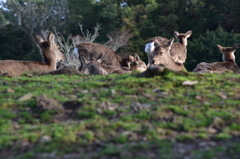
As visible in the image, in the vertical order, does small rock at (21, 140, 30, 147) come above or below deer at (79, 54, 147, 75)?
below

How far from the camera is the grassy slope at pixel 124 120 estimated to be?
17.2 ft

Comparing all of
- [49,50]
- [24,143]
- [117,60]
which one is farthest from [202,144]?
[117,60]

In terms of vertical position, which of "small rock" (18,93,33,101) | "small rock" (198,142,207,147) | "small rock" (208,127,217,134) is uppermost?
"small rock" (18,93,33,101)

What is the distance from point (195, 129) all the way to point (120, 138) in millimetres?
1213

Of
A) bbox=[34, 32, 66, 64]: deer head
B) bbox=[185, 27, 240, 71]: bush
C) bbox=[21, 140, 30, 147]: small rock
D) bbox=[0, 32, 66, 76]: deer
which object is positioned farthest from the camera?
bbox=[185, 27, 240, 71]: bush

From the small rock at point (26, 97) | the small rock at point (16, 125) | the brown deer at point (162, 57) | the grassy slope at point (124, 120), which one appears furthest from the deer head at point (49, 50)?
the small rock at point (16, 125)

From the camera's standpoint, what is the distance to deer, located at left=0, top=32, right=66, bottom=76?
13367 millimetres

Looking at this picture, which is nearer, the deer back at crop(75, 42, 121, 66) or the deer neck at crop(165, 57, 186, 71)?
the deer neck at crop(165, 57, 186, 71)

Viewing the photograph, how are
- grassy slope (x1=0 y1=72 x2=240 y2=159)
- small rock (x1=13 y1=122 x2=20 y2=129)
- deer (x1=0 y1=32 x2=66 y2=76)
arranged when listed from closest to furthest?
grassy slope (x1=0 y1=72 x2=240 y2=159) → small rock (x1=13 y1=122 x2=20 y2=129) → deer (x1=0 y1=32 x2=66 y2=76)

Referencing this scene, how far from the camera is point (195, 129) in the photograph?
585 centimetres

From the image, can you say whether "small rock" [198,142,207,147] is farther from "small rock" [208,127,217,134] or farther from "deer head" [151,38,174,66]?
"deer head" [151,38,174,66]

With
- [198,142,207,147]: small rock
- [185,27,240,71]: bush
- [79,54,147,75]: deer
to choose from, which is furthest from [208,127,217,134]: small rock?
[185,27,240,71]: bush

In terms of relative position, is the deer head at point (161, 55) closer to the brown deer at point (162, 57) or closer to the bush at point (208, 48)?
the brown deer at point (162, 57)

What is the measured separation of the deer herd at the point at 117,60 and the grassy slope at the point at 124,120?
3667 millimetres
